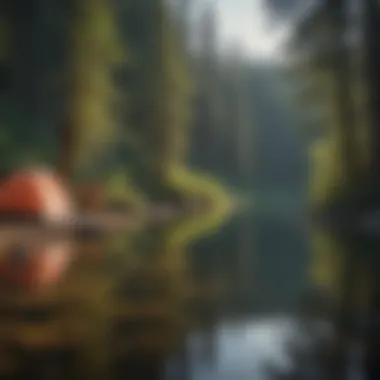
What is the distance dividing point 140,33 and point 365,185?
721mm

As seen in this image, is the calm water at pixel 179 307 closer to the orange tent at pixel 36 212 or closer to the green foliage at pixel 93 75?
the orange tent at pixel 36 212

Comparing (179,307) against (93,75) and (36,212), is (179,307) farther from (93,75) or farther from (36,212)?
(93,75)

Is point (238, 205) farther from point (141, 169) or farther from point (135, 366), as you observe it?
point (135, 366)

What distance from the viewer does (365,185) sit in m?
1.84

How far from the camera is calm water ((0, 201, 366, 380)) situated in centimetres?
149

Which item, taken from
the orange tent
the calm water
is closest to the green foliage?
the orange tent

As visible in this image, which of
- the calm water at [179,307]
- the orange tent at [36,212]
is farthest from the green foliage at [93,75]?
the calm water at [179,307]

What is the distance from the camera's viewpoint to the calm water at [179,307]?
1492 millimetres

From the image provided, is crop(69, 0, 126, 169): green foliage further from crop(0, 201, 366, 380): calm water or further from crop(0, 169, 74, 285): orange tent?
crop(0, 201, 366, 380): calm water

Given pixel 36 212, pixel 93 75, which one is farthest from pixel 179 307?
pixel 93 75

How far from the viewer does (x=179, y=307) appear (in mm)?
1658

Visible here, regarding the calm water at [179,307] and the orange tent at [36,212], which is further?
the orange tent at [36,212]

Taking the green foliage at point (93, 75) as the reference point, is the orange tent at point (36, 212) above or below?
below

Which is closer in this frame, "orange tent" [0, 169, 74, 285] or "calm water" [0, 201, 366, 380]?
"calm water" [0, 201, 366, 380]
